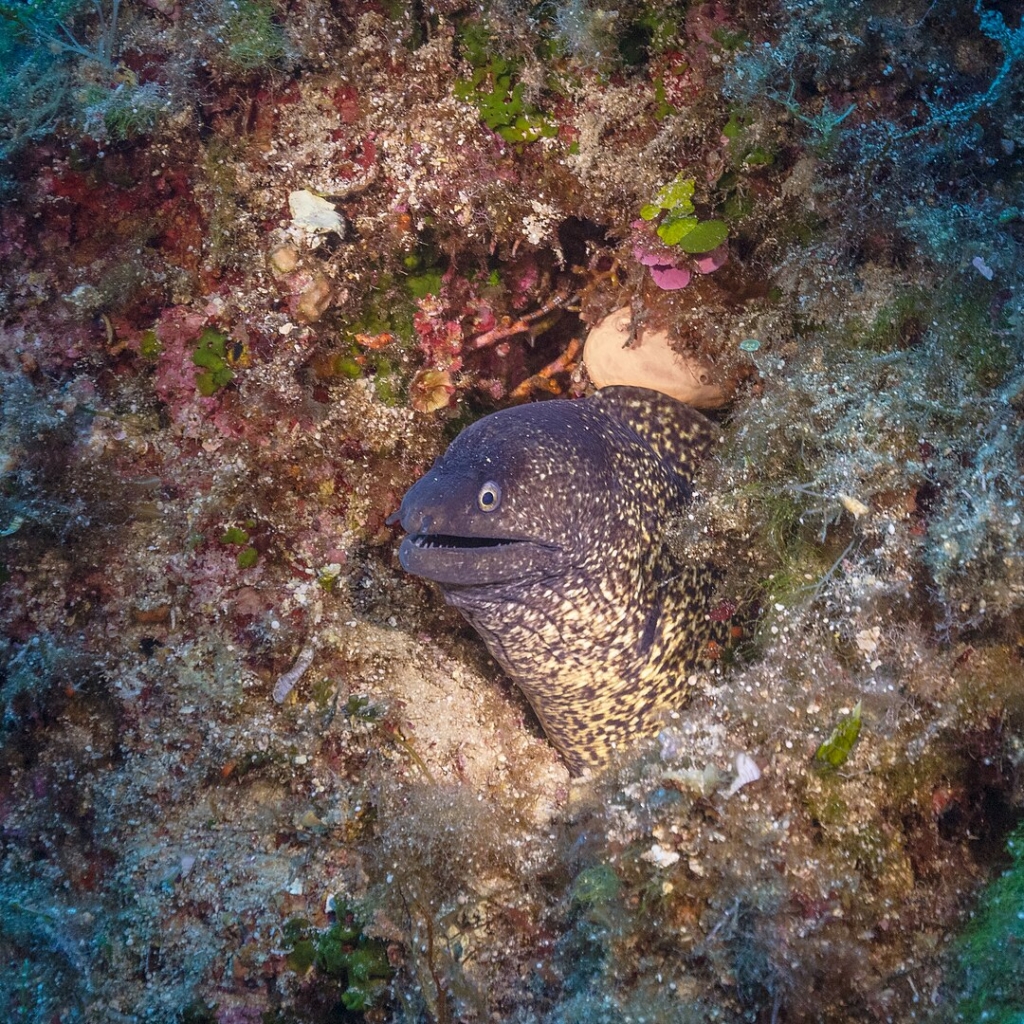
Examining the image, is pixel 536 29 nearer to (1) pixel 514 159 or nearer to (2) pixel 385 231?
(1) pixel 514 159

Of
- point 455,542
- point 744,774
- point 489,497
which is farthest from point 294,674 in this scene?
point 744,774

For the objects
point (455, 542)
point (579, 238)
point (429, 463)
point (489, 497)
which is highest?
point (579, 238)

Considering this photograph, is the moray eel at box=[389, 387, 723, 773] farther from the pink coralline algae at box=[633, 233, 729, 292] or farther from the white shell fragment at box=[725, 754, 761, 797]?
the white shell fragment at box=[725, 754, 761, 797]

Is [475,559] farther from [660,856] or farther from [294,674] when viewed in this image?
[294,674]

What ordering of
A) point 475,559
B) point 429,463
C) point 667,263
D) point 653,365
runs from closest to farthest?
point 475,559
point 667,263
point 653,365
point 429,463

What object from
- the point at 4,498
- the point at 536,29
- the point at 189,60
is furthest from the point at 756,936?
the point at 189,60

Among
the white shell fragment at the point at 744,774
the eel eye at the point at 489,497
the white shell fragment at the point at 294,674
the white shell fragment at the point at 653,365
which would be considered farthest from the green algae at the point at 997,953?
the white shell fragment at the point at 294,674

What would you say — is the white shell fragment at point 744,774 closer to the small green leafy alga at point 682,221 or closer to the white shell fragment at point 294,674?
the white shell fragment at point 294,674
